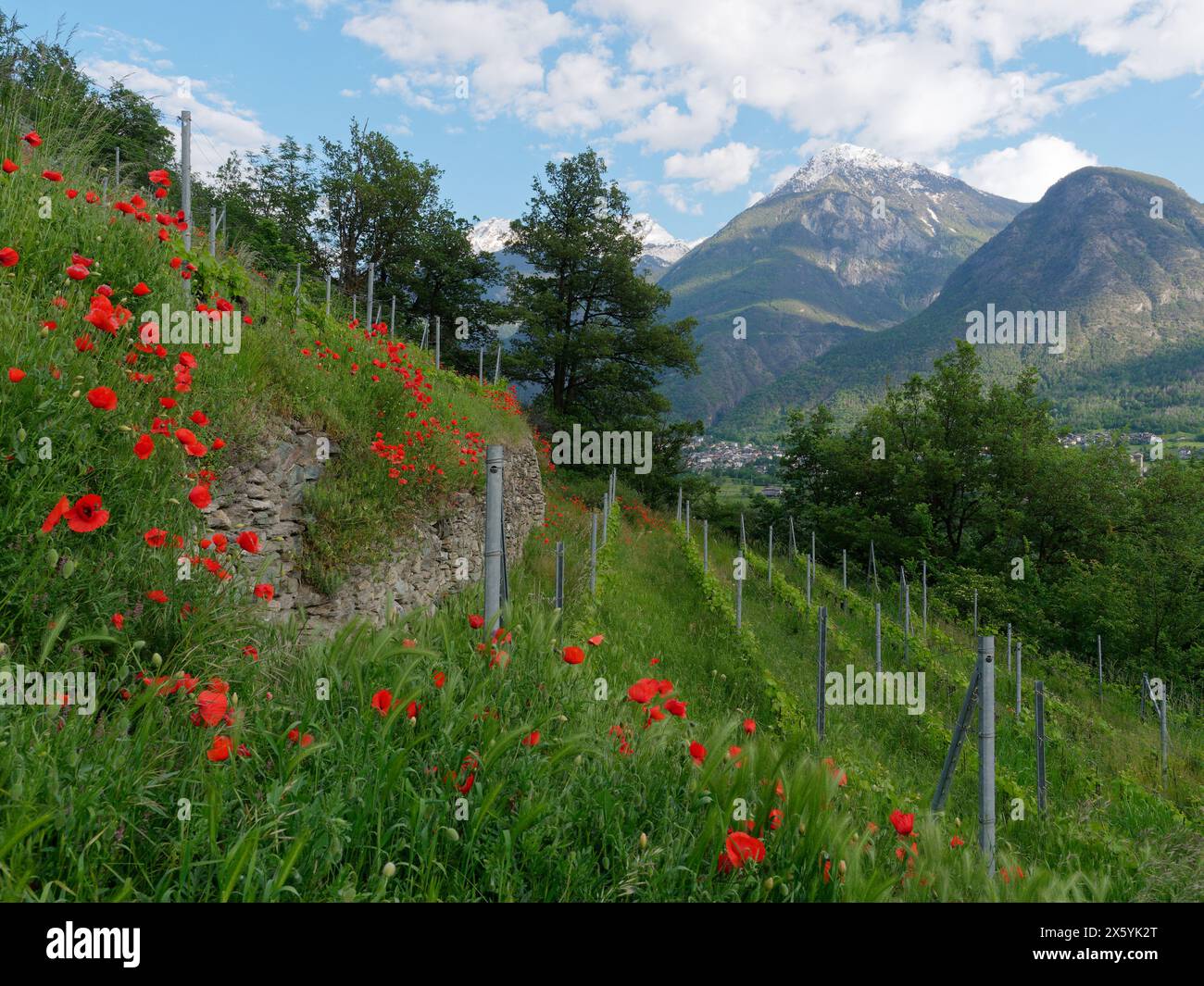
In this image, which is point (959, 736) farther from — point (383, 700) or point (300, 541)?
point (300, 541)

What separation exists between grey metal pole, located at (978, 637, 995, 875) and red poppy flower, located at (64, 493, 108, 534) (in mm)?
4457

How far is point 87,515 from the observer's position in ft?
6.99

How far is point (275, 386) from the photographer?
16.6 feet

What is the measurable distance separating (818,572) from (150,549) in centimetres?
2127

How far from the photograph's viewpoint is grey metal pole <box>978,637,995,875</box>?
12.7ft

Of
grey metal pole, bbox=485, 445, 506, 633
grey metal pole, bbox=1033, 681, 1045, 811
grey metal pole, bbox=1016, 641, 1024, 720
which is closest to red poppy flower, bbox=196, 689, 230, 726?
grey metal pole, bbox=485, 445, 506, 633

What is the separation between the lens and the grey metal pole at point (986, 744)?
3861 millimetres

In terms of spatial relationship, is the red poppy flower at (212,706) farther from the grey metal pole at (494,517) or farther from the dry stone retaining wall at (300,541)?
the grey metal pole at (494,517)

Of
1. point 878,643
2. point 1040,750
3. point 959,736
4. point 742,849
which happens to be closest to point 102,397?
point 742,849

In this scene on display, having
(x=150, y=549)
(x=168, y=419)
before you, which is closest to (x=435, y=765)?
(x=150, y=549)

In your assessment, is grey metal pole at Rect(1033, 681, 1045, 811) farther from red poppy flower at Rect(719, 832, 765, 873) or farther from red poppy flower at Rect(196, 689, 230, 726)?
red poppy flower at Rect(196, 689, 230, 726)

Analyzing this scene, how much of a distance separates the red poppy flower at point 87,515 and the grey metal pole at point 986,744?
4457mm

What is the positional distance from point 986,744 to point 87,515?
478cm
